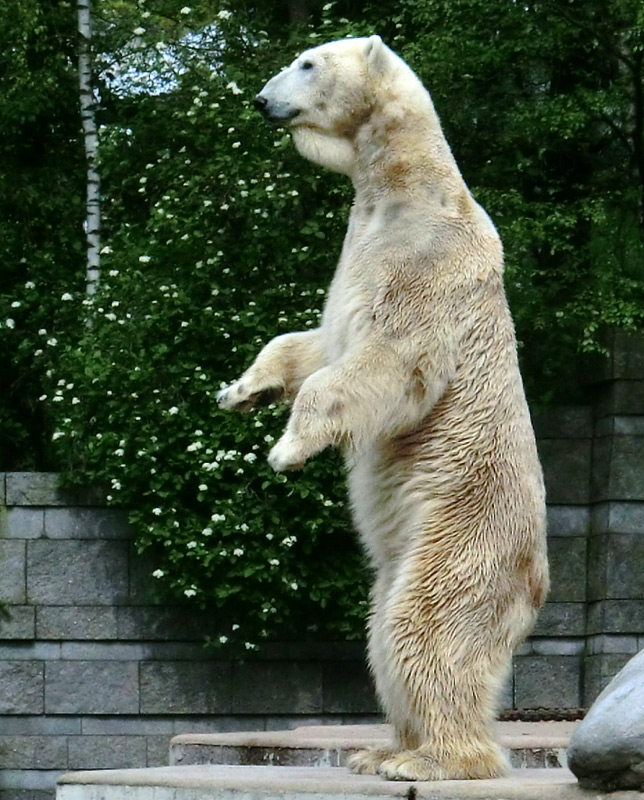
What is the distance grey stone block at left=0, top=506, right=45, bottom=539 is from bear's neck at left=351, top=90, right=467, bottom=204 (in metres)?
4.56

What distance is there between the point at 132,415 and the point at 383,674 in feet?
14.6

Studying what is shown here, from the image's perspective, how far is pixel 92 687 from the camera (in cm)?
863

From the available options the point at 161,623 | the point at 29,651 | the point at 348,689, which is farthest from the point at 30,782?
the point at 348,689

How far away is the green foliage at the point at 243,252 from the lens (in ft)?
27.5

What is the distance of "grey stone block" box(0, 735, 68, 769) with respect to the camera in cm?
859

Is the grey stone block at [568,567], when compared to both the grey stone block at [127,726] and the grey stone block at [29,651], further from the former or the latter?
the grey stone block at [29,651]

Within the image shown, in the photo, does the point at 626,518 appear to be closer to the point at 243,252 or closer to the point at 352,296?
the point at 243,252

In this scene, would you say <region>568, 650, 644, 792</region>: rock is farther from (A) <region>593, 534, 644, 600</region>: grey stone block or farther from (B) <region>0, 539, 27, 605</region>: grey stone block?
(B) <region>0, 539, 27, 605</region>: grey stone block

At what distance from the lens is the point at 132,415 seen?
854 cm

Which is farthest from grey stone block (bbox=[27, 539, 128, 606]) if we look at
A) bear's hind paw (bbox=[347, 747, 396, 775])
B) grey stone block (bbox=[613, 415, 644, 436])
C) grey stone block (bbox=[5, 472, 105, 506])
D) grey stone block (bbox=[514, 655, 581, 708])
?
bear's hind paw (bbox=[347, 747, 396, 775])

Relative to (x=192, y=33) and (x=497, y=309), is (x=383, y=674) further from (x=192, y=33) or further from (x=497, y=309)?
(x=192, y=33)

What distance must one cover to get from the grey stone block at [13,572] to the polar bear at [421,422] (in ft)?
13.8

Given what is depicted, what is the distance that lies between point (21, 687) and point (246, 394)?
177 inches

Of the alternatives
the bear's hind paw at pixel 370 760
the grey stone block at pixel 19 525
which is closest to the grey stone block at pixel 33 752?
the grey stone block at pixel 19 525
